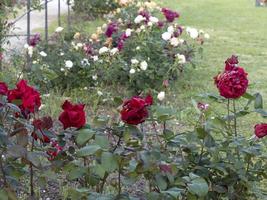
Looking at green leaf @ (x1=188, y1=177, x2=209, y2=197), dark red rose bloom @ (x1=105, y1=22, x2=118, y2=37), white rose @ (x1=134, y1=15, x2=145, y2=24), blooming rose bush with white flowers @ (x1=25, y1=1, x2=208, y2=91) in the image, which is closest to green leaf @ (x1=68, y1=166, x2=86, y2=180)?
green leaf @ (x1=188, y1=177, x2=209, y2=197)

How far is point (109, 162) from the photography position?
2.23m

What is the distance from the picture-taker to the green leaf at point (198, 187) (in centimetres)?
234

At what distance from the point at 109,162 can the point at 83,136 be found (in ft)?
0.59

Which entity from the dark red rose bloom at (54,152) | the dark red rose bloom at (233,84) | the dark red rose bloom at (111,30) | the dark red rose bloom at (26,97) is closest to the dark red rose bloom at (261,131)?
the dark red rose bloom at (233,84)

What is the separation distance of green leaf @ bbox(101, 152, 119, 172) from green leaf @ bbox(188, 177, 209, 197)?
32 centimetres

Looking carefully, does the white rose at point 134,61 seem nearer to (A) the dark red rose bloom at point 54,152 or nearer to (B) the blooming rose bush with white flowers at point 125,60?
(B) the blooming rose bush with white flowers at point 125,60

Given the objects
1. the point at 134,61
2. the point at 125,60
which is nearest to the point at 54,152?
the point at 134,61

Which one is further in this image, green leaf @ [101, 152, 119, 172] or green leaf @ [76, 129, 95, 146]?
green leaf @ [76, 129, 95, 146]

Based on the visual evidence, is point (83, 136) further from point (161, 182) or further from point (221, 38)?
point (221, 38)

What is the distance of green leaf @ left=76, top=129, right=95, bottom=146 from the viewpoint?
234 cm

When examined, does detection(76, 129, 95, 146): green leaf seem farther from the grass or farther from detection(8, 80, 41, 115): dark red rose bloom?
the grass

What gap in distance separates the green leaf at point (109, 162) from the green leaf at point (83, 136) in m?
0.13

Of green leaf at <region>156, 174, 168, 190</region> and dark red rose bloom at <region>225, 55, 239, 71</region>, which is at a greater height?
dark red rose bloom at <region>225, 55, 239, 71</region>

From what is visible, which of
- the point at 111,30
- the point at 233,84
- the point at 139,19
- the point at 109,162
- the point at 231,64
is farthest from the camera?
the point at 111,30
